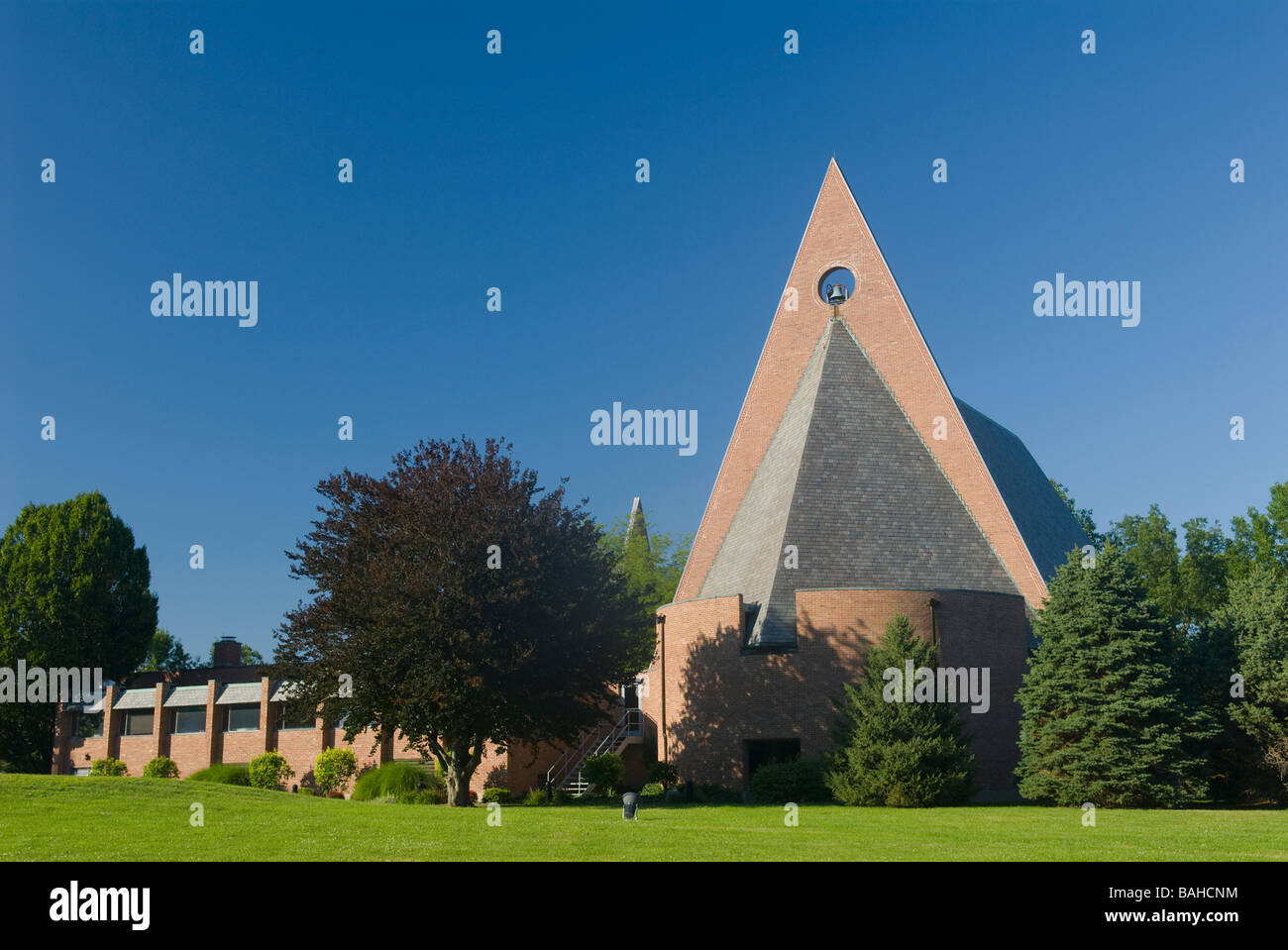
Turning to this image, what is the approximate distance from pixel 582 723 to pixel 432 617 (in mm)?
6311

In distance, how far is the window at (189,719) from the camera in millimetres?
48844

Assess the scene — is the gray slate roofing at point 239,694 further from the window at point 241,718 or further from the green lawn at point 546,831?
the green lawn at point 546,831

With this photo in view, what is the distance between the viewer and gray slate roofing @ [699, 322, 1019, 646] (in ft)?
114

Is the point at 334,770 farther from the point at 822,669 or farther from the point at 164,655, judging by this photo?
the point at 164,655

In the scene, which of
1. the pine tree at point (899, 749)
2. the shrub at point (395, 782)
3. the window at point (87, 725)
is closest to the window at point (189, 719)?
the window at point (87, 725)

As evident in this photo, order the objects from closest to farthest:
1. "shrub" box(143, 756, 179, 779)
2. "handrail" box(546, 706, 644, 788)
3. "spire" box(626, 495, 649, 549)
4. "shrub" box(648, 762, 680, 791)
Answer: "shrub" box(648, 762, 680, 791) < "handrail" box(546, 706, 644, 788) < "shrub" box(143, 756, 179, 779) < "spire" box(626, 495, 649, 549)

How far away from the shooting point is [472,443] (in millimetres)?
31922

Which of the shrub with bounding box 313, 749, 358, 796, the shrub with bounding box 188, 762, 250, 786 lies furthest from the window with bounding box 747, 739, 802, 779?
the shrub with bounding box 188, 762, 250, 786

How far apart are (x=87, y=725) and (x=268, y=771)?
59.8ft

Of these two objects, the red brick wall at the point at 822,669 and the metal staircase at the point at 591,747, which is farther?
the metal staircase at the point at 591,747

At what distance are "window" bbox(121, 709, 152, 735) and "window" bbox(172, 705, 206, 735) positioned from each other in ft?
6.30

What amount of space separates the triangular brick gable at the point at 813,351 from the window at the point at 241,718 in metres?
20.4

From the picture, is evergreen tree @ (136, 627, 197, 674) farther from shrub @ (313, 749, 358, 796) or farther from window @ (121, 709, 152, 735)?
shrub @ (313, 749, 358, 796)

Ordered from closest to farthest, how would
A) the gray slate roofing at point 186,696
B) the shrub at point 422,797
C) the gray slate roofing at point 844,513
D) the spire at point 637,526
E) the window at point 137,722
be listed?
the shrub at point 422,797, the gray slate roofing at point 844,513, the gray slate roofing at point 186,696, the window at point 137,722, the spire at point 637,526
